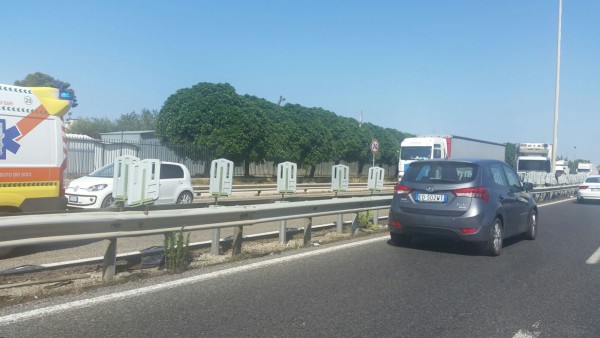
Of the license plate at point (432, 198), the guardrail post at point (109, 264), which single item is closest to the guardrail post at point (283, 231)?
the license plate at point (432, 198)

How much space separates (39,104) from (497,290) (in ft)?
23.7

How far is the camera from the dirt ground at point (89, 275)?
557cm

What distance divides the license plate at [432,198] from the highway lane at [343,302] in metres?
0.90

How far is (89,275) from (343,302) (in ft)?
Answer: 9.87

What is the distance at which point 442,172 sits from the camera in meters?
8.79

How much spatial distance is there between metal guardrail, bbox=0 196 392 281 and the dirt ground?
0.30 m

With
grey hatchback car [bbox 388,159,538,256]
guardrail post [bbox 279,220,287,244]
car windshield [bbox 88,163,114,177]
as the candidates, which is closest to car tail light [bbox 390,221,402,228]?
grey hatchback car [bbox 388,159,538,256]

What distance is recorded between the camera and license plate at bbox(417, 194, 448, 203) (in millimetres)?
8438

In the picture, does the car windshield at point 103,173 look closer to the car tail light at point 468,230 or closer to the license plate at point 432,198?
the license plate at point 432,198

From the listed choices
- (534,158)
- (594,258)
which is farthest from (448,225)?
(534,158)

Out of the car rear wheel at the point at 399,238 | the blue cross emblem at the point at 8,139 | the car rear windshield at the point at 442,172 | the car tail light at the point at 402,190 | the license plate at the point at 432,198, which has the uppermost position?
the blue cross emblem at the point at 8,139

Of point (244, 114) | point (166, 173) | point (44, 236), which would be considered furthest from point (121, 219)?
point (244, 114)

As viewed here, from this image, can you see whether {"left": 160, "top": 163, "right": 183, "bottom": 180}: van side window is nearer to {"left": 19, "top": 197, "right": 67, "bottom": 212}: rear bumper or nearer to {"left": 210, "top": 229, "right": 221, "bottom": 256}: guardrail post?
{"left": 19, "top": 197, "right": 67, "bottom": 212}: rear bumper

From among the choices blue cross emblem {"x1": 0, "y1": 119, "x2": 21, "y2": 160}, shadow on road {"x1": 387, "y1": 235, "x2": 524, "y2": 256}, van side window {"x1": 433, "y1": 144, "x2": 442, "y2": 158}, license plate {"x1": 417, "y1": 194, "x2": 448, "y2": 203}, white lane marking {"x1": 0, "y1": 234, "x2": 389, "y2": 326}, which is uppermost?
van side window {"x1": 433, "y1": 144, "x2": 442, "y2": 158}
